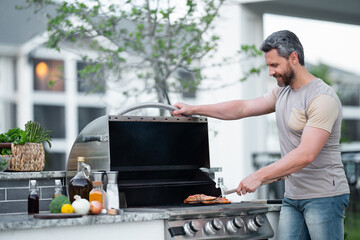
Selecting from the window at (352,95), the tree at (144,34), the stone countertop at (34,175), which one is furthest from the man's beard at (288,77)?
the window at (352,95)

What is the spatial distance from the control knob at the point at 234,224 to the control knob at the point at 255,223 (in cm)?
5

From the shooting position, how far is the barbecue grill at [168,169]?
2496mm

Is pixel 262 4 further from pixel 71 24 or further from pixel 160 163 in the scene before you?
pixel 160 163

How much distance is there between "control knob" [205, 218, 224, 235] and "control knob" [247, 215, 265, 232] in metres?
0.17

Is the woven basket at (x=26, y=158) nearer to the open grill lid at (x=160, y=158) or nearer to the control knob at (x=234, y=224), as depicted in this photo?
the open grill lid at (x=160, y=158)

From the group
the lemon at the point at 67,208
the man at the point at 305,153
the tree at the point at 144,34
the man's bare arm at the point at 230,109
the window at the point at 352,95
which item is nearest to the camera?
the lemon at the point at 67,208

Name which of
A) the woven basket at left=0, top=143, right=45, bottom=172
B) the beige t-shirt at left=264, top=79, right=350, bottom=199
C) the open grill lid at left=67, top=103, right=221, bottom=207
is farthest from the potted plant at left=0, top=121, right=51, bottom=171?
the beige t-shirt at left=264, top=79, right=350, bottom=199

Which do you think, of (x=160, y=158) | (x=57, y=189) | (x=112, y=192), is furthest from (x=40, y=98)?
(x=112, y=192)

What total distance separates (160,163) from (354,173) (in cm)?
425

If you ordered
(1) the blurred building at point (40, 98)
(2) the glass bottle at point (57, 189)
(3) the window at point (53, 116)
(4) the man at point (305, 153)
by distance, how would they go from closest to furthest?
(4) the man at point (305, 153)
(2) the glass bottle at point (57, 189)
(1) the blurred building at point (40, 98)
(3) the window at point (53, 116)

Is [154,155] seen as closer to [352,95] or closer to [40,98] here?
[40,98]

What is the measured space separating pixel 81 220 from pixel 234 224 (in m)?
0.69

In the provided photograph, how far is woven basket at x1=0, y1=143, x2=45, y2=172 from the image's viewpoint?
105 inches

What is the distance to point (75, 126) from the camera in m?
18.7
